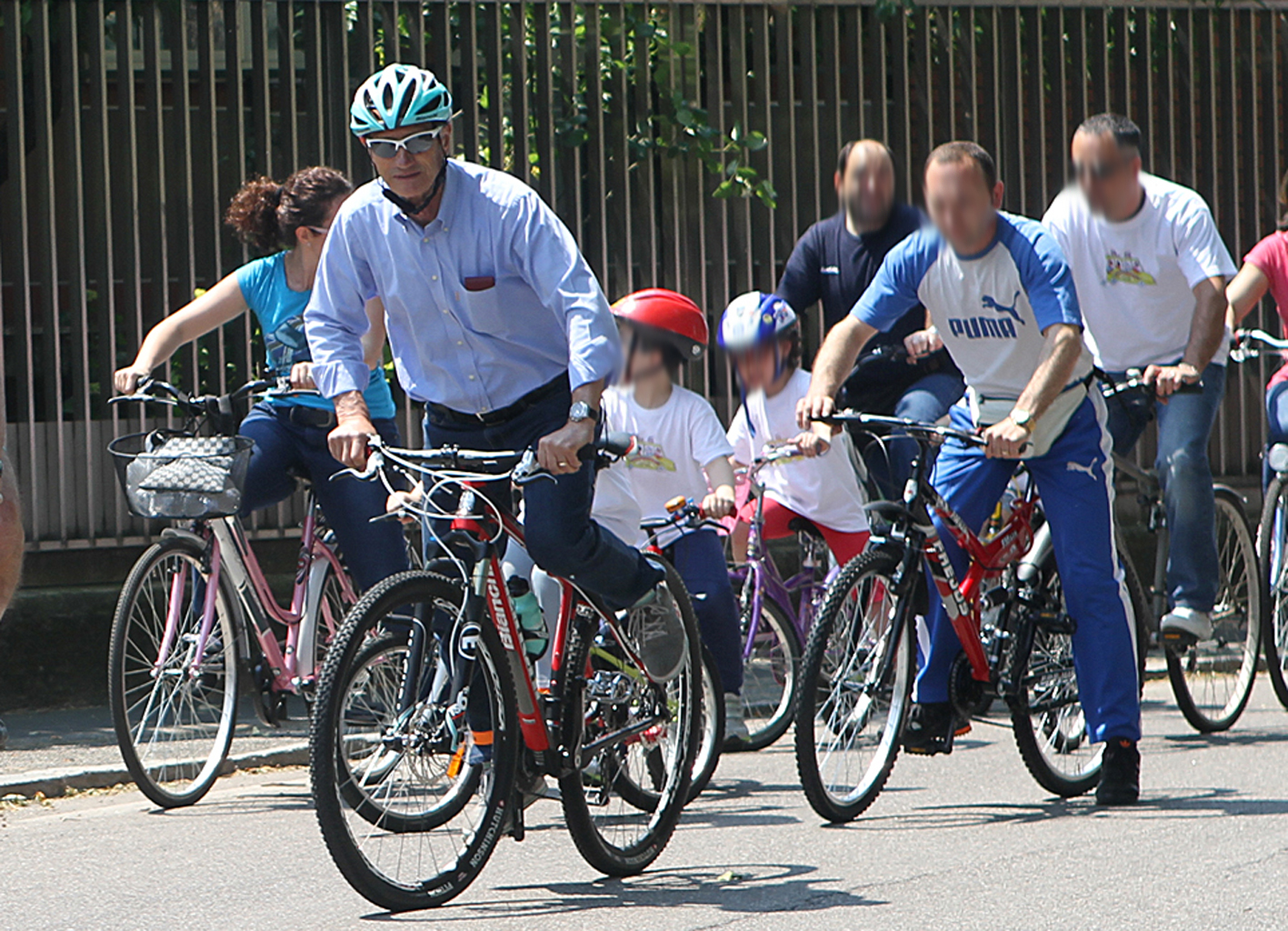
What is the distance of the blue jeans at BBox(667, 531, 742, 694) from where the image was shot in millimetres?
6617

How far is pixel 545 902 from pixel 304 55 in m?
5.25

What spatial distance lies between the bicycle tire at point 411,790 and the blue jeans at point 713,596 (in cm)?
184

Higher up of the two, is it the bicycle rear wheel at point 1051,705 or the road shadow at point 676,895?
the bicycle rear wheel at point 1051,705

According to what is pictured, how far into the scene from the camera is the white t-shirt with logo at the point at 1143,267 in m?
7.12

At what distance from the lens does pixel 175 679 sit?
6.29m

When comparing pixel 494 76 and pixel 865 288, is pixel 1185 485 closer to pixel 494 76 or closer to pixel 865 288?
pixel 865 288

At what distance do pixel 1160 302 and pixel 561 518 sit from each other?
3.28m

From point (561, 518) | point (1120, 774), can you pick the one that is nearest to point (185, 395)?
point (561, 518)

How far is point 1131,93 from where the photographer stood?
10914 millimetres

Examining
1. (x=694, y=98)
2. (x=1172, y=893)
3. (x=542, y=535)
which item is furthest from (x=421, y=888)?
(x=694, y=98)

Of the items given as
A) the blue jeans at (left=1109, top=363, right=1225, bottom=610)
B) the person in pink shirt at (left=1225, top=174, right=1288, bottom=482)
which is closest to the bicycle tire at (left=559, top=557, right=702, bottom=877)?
the blue jeans at (left=1109, top=363, right=1225, bottom=610)

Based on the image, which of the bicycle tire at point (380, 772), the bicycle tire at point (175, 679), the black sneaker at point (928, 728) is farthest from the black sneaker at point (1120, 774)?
the bicycle tire at point (175, 679)

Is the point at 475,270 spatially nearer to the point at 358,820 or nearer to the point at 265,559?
the point at 358,820

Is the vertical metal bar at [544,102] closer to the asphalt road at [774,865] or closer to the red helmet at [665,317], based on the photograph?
the red helmet at [665,317]
